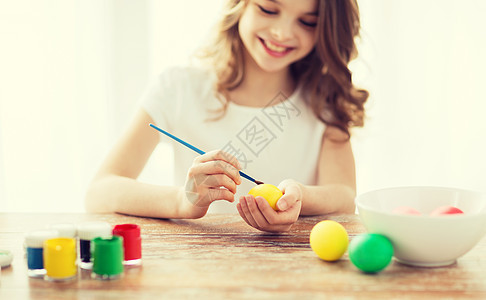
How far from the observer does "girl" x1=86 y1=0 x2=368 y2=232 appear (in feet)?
5.54

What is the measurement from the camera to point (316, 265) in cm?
93

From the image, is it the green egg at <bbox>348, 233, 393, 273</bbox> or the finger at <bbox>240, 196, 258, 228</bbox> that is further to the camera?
the finger at <bbox>240, 196, 258, 228</bbox>

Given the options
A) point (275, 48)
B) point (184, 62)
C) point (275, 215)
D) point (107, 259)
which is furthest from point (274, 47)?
point (184, 62)

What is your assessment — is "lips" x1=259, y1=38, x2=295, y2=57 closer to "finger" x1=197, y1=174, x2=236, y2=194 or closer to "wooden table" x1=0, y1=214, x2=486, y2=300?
"finger" x1=197, y1=174, x2=236, y2=194

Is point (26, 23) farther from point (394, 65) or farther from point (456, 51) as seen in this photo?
point (456, 51)

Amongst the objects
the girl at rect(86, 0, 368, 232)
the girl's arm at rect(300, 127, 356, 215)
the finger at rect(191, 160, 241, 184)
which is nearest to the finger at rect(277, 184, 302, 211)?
the finger at rect(191, 160, 241, 184)

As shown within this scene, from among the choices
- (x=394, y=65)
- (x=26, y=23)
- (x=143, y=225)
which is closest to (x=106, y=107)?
(x=26, y=23)

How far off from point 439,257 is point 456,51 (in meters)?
2.65

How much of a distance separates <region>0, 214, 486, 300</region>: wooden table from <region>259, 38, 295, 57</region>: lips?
30.8 inches

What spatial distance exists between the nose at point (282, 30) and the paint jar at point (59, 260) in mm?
1017

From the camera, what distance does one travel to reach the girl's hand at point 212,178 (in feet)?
3.79

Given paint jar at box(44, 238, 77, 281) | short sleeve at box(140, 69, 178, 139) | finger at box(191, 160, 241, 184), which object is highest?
short sleeve at box(140, 69, 178, 139)

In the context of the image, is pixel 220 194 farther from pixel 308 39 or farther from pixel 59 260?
pixel 308 39

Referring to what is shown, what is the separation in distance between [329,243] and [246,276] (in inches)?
6.7
